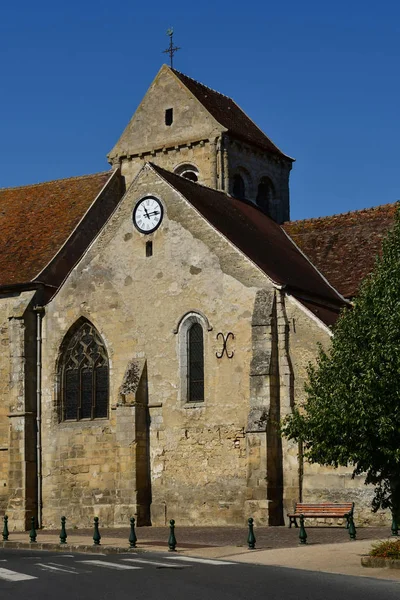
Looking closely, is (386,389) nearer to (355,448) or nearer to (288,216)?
(355,448)

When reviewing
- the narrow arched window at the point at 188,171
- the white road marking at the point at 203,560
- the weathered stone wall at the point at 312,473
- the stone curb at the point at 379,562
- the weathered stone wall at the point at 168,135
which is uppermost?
the weathered stone wall at the point at 168,135

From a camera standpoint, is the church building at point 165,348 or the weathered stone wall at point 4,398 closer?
the church building at point 165,348

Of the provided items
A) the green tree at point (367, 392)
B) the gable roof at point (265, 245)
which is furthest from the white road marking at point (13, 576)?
the gable roof at point (265, 245)

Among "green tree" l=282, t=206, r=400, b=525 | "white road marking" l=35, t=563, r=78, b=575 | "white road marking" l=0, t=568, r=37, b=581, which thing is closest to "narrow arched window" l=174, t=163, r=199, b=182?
"green tree" l=282, t=206, r=400, b=525

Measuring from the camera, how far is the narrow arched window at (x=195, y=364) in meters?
30.4

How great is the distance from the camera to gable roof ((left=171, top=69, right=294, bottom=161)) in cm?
3850

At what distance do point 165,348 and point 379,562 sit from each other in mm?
14342

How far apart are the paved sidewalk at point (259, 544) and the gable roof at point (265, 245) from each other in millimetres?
6355

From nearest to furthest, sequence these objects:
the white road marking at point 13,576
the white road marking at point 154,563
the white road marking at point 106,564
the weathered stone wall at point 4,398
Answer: the white road marking at point 13,576 < the white road marking at point 154,563 < the white road marking at point 106,564 < the weathered stone wall at point 4,398

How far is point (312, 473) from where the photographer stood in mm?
28109

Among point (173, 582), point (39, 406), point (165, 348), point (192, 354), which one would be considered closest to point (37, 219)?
point (39, 406)

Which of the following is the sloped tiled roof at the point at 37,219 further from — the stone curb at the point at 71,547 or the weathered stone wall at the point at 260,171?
the stone curb at the point at 71,547

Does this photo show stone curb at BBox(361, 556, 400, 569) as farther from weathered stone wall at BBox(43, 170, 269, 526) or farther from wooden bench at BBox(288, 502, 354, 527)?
weathered stone wall at BBox(43, 170, 269, 526)

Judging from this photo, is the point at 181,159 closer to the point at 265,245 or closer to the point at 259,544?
the point at 265,245
